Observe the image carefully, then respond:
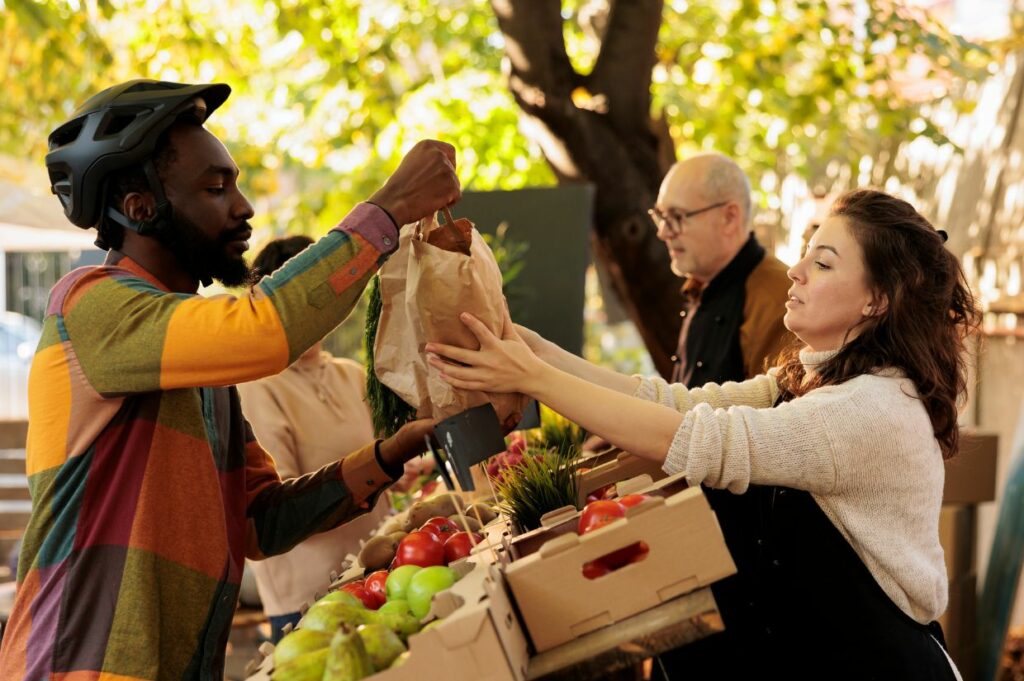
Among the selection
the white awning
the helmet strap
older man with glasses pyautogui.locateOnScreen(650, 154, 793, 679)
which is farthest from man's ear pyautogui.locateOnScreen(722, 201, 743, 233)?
the white awning

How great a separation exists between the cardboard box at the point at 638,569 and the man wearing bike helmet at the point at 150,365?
55 cm

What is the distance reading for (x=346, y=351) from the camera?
1252 cm

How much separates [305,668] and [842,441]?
3.57 feet

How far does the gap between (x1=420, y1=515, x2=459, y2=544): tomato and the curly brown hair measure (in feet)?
2.80

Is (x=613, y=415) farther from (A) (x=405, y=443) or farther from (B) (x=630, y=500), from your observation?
(A) (x=405, y=443)

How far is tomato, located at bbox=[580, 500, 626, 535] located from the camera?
2018 mm

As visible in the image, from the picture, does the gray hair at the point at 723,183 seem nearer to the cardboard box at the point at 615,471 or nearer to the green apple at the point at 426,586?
the cardboard box at the point at 615,471

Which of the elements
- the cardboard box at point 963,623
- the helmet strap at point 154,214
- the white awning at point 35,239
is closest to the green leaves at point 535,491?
the helmet strap at point 154,214

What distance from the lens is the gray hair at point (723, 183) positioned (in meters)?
4.40

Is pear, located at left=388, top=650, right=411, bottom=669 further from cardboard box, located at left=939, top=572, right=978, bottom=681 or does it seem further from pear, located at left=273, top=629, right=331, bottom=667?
cardboard box, located at left=939, top=572, right=978, bottom=681

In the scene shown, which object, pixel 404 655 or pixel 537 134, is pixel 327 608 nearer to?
pixel 404 655

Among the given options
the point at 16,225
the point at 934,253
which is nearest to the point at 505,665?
the point at 934,253

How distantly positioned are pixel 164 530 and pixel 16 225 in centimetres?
439

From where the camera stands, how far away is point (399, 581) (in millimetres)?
2080
